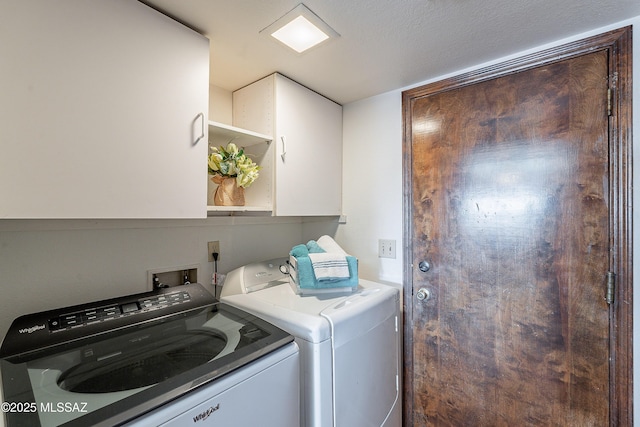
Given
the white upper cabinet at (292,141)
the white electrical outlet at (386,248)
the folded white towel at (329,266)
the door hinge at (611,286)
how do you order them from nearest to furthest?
the door hinge at (611,286) < the folded white towel at (329,266) < the white upper cabinet at (292,141) < the white electrical outlet at (386,248)

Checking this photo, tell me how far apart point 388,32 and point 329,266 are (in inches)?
43.1

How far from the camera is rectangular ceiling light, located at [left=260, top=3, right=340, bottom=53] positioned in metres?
1.11

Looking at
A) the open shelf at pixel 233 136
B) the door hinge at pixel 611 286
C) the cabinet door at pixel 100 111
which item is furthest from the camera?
the open shelf at pixel 233 136

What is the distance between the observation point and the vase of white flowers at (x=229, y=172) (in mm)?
1384

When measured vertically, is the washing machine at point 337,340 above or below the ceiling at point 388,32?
below

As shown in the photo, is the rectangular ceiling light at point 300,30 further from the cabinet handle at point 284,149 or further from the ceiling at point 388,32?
the cabinet handle at point 284,149

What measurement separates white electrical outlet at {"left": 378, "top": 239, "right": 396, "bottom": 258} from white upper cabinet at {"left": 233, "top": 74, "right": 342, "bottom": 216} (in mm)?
383

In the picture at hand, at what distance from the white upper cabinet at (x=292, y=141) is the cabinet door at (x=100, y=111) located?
408 millimetres

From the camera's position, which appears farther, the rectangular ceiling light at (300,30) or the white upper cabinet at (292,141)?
the white upper cabinet at (292,141)

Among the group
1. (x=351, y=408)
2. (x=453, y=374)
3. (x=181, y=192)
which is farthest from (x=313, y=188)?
(x=453, y=374)

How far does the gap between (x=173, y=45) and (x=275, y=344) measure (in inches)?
46.4

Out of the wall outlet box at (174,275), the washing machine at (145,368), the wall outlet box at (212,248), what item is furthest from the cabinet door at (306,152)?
the washing machine at (145,368)

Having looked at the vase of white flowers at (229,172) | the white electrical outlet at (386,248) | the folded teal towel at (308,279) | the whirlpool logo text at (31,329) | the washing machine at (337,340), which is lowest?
the washing machine at (337,340)

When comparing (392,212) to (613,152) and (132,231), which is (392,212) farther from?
(132,231)
